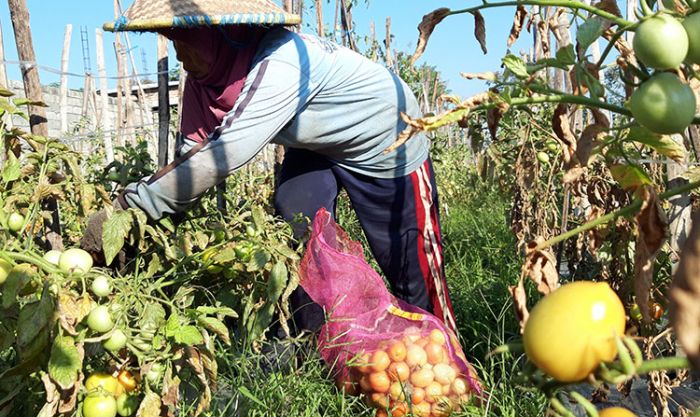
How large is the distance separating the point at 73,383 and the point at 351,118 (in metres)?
1.15

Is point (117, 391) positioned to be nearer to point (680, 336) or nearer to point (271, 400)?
point (271, 400)

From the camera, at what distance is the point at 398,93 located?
2.20m

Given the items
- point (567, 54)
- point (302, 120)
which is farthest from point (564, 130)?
point (302, 120)

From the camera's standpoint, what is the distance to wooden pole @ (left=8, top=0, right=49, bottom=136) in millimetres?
1825

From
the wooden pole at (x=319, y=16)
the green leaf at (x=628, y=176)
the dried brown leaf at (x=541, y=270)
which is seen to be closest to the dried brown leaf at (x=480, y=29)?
the green leaf at (x=628, y=176)

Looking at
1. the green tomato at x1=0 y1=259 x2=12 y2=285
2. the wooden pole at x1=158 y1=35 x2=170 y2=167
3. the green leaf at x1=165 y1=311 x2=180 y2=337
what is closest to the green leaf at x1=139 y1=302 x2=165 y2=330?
the green leaf at x1=165 y1=311 x2=180 y2=337

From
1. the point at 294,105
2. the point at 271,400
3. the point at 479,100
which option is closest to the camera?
the point at 479,100

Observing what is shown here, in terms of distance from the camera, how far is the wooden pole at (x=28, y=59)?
5.99 feet

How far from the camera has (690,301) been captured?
1.23 feet

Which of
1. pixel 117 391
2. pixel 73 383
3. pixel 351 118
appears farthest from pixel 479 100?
pixel 351 118

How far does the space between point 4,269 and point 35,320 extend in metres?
0.10

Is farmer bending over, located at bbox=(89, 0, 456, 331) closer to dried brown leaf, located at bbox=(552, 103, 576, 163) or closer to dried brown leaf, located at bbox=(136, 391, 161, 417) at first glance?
dried brown leaf, located at bbox=(136, 391, 161, 417)

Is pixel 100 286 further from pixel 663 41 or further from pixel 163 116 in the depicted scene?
pixel 163 116

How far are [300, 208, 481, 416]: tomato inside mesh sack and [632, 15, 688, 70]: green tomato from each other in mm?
1312
